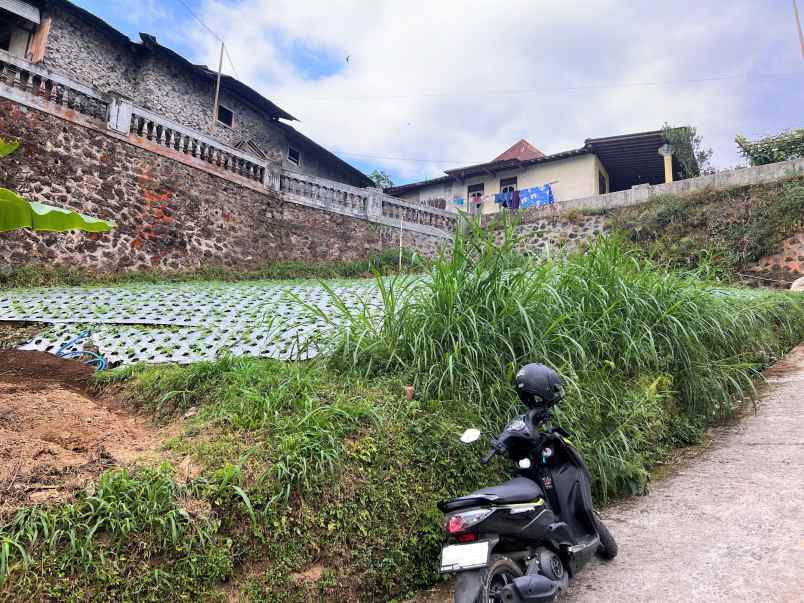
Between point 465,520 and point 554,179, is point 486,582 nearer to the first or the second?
point 465,520

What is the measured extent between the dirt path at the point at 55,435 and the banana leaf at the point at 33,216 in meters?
0.94

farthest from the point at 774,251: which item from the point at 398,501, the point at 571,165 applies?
the point at 398,501

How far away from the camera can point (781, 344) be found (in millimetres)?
6391

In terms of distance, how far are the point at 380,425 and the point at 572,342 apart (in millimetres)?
1446

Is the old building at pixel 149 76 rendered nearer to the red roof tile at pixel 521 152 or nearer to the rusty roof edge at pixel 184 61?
the rusty roof edge at pixel 184 61

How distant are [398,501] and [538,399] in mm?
780

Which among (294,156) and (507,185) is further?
(507,185)

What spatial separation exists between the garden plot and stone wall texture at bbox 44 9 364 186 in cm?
695

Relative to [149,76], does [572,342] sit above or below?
below

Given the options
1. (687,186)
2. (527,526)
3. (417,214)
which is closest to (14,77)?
(417,214)

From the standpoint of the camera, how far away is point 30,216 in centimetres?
241

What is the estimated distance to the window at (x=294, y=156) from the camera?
59.2ft

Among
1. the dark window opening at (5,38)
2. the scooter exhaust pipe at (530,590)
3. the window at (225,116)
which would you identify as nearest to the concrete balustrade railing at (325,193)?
the window at (225,116)

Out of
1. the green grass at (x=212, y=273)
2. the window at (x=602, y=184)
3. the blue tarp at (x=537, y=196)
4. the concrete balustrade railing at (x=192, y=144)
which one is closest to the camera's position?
the green grass at (x=212, y=273)
